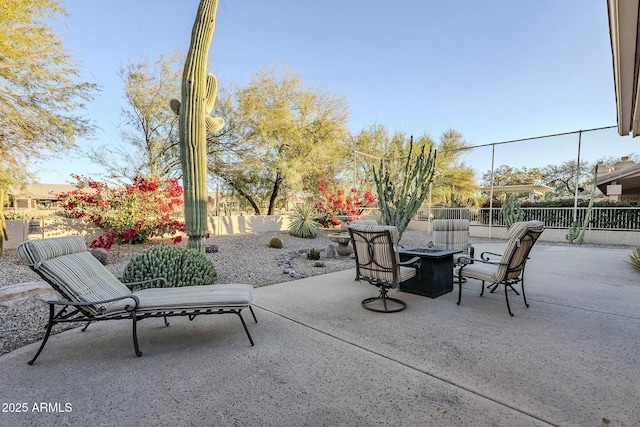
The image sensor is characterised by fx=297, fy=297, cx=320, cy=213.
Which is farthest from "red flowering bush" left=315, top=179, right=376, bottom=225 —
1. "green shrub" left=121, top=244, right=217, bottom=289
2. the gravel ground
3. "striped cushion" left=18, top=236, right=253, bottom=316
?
"striped cushion" left=18, top=236, right=253, bottom=316

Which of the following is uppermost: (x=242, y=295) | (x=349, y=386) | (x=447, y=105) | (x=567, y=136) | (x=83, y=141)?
Answer: (x=447, y=105)

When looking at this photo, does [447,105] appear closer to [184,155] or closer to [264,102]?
[264,102]

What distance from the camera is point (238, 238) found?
9477 millimetres

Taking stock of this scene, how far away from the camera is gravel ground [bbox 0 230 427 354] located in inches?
117

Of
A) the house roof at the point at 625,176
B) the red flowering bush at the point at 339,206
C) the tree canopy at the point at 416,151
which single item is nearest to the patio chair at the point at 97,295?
the red flowering bush at the point at 339,206

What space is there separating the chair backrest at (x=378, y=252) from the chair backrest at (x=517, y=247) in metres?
1.28

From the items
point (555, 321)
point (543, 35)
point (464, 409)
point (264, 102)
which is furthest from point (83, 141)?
point (543, 35)

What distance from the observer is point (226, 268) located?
5.81 meters

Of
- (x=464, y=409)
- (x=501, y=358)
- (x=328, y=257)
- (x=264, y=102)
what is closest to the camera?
(x=464, y=409)

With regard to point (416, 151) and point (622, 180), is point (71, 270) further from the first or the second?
point (416, 151)

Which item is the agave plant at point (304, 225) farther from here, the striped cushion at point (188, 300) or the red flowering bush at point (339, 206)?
the striped cushion at point (188, 300)

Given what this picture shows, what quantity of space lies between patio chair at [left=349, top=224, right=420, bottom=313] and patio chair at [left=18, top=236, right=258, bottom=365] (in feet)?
4.64

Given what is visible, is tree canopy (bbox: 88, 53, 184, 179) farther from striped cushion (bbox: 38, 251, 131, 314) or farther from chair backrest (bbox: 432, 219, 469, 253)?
chair backrest (bbox: 432, 219, 469, 253)

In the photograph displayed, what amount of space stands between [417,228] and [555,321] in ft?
38.4
